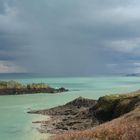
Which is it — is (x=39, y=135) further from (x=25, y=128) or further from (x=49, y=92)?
(x=49, y=92)

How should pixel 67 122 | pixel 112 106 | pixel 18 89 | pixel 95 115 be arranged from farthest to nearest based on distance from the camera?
pixel 18 89
pixel 95 115
pixel 112 106
pixel 67 122

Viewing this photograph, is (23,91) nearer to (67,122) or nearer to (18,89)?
(18,89)

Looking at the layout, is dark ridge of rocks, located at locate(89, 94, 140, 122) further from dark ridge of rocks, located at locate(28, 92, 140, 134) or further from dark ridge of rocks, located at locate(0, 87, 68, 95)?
dark ridge of rocks, located at locate(0, 87, 68, 95)

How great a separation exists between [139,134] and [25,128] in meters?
50.8

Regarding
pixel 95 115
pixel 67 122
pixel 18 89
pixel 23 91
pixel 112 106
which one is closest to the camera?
pixel 67 122

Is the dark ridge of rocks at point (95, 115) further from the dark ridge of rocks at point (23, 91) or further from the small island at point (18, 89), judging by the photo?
the small island at point (18, 89)

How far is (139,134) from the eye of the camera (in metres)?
18.2

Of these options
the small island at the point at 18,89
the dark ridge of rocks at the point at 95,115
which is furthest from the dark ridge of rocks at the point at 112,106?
the small island at the point at 18,89

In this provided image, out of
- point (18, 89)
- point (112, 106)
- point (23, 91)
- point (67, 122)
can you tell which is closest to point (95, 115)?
point (112, 106)

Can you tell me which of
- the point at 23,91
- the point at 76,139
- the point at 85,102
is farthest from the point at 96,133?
the point at 23,91

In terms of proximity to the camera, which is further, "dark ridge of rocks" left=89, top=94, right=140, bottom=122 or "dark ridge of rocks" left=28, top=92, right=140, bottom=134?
"dark ridge of rocks" left=89, top=94, right=140, bottom=122

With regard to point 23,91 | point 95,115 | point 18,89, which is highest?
point 18,89

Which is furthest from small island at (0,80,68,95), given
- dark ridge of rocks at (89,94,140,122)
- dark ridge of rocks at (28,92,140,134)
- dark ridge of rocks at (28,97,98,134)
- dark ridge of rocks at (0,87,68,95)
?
dark ridge of rocks at (89,94,140,122)

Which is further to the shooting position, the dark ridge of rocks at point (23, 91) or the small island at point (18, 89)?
the small island at point (18, 89)
